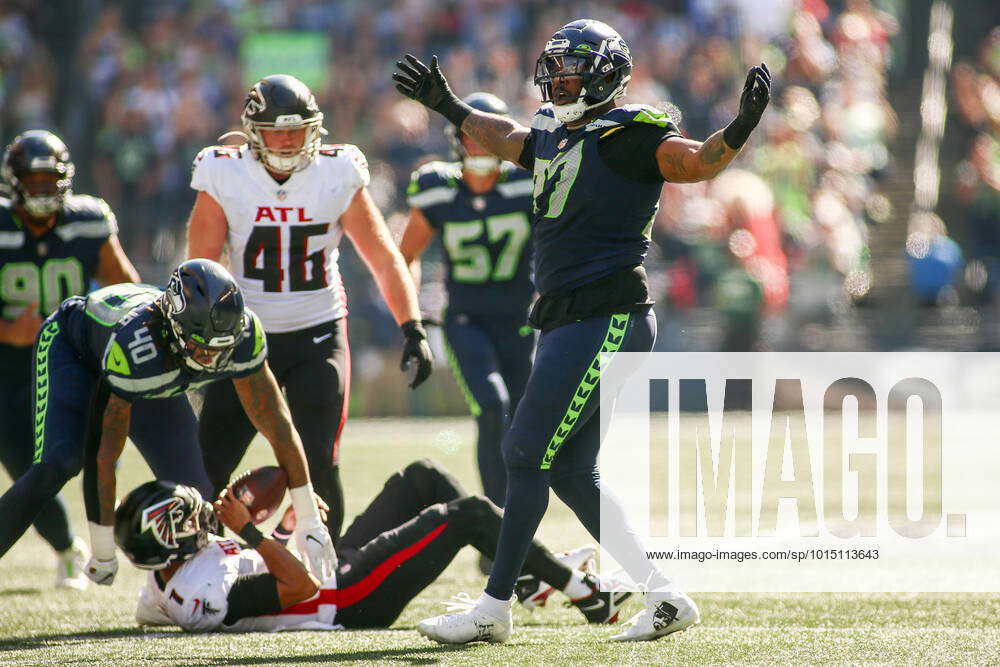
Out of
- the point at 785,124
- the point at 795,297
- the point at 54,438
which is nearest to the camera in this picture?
the point at 54,438

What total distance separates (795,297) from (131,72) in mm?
7017

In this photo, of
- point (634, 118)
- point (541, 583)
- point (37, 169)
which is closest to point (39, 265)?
point (37, 169)

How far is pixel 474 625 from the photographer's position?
14.1 feet

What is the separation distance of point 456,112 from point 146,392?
1329 millimetres

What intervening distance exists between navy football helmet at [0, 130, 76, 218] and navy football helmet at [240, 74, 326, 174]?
1.16 m

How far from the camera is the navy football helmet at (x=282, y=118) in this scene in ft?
17.2

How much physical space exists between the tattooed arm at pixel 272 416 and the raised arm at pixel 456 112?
3.28 ft

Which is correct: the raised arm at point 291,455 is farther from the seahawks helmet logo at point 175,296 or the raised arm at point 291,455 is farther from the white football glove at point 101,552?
the white football glove at point 101,552

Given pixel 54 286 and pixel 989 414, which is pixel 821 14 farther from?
pixel 54 286

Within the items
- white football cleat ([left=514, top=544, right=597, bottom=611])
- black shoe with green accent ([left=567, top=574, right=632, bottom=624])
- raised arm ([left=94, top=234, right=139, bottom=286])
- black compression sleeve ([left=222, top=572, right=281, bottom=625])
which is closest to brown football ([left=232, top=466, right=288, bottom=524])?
black compression sleeve ([left=222, top=572, right=281, bottom=625])

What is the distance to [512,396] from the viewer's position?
6.60m

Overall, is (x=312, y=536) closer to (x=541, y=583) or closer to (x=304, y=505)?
(x=304, y=505)

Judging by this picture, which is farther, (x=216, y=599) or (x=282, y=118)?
(x=282, y=118)

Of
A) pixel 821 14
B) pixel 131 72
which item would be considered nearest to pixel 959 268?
pixel 821 14
